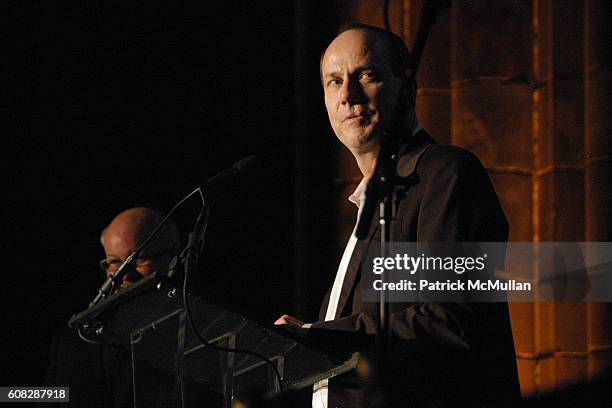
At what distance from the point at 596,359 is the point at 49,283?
3185 millimetres

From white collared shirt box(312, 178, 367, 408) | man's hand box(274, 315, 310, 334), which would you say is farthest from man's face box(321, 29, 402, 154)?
man's hand box(274, 315, 310, 334)

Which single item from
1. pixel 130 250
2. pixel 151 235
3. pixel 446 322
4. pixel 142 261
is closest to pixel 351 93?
pixel 151 235

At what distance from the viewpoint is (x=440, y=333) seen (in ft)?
8.57

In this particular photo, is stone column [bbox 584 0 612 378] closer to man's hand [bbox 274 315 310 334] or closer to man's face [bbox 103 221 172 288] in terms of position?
man's face [bbox 103 221 172 288]

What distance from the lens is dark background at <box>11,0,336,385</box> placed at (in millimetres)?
5883

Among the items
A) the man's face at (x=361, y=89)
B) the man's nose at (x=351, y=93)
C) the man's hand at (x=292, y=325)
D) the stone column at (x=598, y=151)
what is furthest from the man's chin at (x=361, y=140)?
the stone column at (x=598, y=151)

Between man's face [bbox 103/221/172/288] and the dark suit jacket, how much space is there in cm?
237

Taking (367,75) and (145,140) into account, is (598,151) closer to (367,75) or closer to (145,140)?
(367,75)

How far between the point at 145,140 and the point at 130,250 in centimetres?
94

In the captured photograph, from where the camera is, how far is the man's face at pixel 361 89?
3193 mm

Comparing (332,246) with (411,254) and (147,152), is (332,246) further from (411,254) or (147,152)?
(411,254)

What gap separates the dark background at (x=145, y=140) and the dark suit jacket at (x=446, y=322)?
292 centimetres

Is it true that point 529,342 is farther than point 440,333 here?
Yes

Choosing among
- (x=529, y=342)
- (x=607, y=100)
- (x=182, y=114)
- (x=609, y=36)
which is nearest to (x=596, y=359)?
(x=529, y=342)
